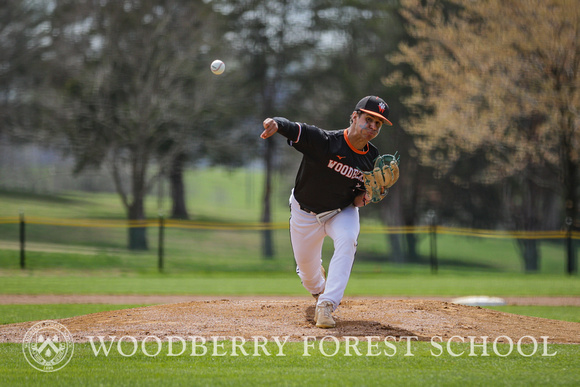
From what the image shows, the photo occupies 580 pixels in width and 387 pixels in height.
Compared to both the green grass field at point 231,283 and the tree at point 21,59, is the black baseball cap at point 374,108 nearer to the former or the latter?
the green grass field at point 231,283

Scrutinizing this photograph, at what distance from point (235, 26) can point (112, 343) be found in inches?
919

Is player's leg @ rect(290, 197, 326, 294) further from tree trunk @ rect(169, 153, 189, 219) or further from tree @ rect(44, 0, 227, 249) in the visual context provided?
tree trunk @ rect(169, 153, 189, 219)

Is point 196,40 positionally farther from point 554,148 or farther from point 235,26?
point 554,148

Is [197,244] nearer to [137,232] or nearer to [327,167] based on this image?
[137,232]

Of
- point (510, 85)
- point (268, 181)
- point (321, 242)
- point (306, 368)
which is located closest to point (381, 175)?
point (321, 242)

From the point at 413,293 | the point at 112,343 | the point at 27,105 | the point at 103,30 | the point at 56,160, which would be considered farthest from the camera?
the point at 56,160

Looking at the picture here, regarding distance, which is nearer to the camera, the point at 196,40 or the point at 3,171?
the point at 196,40

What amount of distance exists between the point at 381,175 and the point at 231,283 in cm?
933

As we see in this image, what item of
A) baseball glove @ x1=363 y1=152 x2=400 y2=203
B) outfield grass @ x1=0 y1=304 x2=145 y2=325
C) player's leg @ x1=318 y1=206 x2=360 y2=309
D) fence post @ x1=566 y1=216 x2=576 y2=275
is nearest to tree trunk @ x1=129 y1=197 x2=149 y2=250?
fence post @ x1=566 y1=216 x2=576 y2=275

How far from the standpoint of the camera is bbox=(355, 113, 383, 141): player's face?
6.42 m

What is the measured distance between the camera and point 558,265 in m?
28.9

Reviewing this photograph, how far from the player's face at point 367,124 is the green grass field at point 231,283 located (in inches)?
75.5

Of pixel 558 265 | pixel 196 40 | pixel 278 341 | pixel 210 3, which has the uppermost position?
pixel 210 3

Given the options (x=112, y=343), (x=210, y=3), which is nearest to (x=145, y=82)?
(x=210, y=3)
